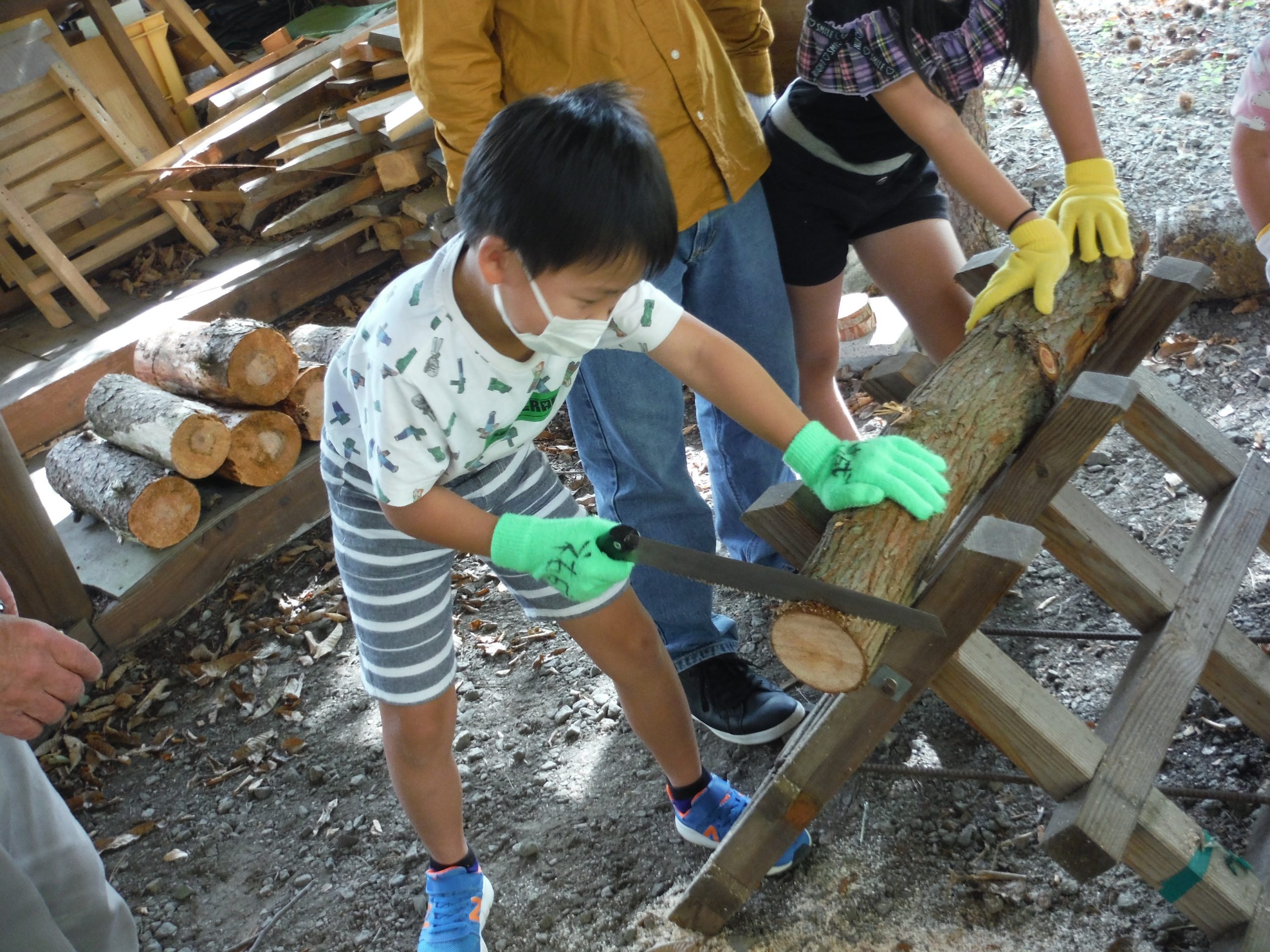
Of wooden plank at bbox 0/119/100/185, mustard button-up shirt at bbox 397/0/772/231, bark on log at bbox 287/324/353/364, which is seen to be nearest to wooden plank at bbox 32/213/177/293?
→ wooden plank at bbox 0/119/100/185

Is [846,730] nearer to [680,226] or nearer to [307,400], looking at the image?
[680,226]

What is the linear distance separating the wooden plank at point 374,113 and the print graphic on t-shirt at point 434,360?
3735 mm

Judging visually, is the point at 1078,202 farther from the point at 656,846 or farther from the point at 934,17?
the point at 656,846

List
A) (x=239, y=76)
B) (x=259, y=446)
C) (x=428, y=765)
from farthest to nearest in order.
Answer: (x=239, y=76) → (x=259, y=446) → (x=428, y=765)

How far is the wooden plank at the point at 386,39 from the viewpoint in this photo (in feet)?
17.0

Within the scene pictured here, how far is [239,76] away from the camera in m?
6.76

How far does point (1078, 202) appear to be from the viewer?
7.16 ft

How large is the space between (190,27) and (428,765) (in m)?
6.70

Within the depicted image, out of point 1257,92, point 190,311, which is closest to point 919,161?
point 1257,92

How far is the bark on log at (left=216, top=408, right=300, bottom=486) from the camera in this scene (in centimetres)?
375

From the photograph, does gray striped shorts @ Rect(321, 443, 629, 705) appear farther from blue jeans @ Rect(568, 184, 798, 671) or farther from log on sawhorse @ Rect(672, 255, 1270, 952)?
log on sawhorse @ Rect(672, 255, 1270, 952)

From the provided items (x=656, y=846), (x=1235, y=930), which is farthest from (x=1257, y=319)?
(x=656, y=846)

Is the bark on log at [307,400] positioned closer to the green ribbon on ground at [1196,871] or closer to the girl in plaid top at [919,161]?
the girl in plaid top at [919,161]

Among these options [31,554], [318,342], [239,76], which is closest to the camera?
[31,554]
